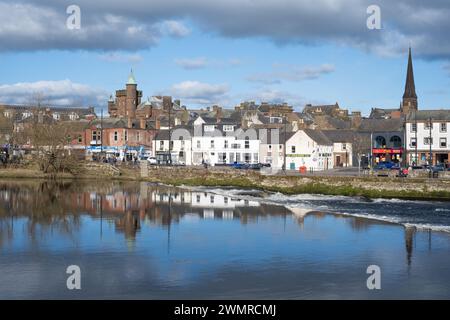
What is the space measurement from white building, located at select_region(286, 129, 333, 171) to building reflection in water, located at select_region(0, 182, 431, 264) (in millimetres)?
37283

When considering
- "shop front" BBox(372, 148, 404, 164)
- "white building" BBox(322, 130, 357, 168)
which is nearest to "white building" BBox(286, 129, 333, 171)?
"white building" BBox(322, 130, 357, 168)

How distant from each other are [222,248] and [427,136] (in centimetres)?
7775

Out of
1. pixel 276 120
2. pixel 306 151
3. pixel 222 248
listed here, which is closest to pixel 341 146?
pixel 306 151

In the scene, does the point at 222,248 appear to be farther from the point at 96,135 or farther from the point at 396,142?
the point at 96,135

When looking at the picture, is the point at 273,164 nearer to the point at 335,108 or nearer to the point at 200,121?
the point at 200,121

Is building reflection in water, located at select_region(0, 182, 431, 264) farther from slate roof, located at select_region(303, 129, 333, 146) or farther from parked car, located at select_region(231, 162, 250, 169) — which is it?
slate roof, located at select_region(303, 129, 333, 146)

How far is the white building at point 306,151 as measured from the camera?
103 meters

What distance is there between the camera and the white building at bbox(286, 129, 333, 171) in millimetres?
103250

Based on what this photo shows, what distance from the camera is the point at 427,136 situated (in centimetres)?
10219

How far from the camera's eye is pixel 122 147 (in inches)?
4998

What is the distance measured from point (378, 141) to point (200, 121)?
34.3 metres

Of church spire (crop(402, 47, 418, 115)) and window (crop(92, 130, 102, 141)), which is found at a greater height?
church spire (crop(402, 47, 418, 115))

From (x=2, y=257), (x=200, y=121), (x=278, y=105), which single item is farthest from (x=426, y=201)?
(x=278, y=105)

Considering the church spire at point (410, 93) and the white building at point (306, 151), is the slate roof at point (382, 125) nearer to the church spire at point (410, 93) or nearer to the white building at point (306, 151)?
the white building at point (306, 151)
